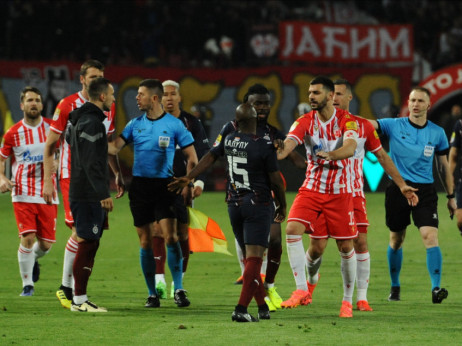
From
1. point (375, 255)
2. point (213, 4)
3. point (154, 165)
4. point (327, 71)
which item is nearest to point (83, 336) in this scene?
point (154, 165)

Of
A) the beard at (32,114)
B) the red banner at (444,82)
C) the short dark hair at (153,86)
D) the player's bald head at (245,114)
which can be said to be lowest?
the player's bald head at (245,114)

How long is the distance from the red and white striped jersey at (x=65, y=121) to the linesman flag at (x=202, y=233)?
139 cm

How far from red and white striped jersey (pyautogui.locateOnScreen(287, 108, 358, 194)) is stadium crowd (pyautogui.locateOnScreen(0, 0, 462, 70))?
63.8 ft

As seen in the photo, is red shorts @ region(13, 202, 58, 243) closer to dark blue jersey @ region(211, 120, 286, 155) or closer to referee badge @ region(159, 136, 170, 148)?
referee badge @ region(159, 136, 170, 148)

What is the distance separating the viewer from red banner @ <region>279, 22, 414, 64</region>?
2836 centimetres

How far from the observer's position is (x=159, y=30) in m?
29.3

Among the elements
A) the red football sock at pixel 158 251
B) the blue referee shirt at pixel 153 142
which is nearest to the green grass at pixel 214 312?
the red football sock at pixel 158 251

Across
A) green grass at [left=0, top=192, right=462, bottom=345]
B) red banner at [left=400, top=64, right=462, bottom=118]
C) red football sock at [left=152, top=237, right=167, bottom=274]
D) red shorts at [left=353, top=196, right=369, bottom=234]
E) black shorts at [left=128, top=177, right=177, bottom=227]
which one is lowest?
green grass at [left=0, top=192, right=462, bottom=345]

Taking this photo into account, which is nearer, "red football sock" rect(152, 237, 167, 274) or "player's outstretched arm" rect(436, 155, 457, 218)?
"red football sock" rect(152, 237, 167, 274)

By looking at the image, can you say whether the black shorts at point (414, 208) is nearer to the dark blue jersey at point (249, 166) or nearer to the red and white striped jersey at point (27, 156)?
the dark blue jersey at point (249, 166)

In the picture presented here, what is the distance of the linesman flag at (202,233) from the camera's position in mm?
10570

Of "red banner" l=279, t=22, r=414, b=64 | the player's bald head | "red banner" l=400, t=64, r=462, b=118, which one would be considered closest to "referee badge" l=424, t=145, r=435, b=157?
the player's bald head

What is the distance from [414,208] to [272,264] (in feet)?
5.40

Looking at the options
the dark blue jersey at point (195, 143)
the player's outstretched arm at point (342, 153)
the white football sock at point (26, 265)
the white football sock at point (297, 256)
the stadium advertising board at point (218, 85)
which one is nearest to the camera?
the player's outstretched arm at point (342, 153)
